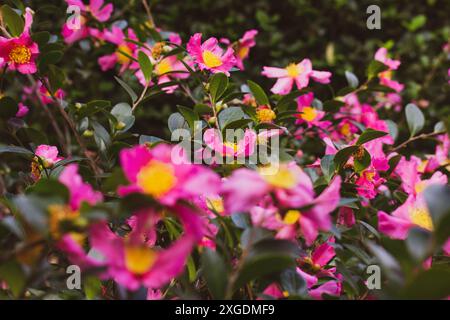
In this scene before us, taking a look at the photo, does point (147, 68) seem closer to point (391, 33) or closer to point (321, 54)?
point (321, 54)

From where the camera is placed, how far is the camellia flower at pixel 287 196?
57 cm

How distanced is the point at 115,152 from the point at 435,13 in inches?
82.2

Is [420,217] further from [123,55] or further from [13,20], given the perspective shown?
[123,55]

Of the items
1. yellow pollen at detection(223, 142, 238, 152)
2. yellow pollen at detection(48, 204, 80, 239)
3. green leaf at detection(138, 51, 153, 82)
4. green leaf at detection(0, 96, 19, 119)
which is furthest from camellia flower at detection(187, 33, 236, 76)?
yellow pollen at detection(48, 204, 80, 239)

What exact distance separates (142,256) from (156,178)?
0.28ft

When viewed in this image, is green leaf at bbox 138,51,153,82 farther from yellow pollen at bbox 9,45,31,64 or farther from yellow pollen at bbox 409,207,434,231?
yellow pollen at bbox 409,207,434,231

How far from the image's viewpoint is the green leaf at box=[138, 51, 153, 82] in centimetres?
112

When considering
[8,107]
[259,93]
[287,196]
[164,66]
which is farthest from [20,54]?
[287,196]

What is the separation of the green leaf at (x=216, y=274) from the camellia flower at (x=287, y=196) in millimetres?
75

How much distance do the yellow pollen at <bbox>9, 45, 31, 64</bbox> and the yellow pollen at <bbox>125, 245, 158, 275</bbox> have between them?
0.67 m

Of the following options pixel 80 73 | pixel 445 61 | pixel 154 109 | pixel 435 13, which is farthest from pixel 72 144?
pixel 435 13

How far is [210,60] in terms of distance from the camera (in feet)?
3.59

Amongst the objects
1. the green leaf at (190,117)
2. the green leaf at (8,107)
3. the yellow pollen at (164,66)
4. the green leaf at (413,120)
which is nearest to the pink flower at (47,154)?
the green leaf at (8,107)

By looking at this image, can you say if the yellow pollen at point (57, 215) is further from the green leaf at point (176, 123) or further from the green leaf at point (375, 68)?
the green leaf at point (375, 68)
